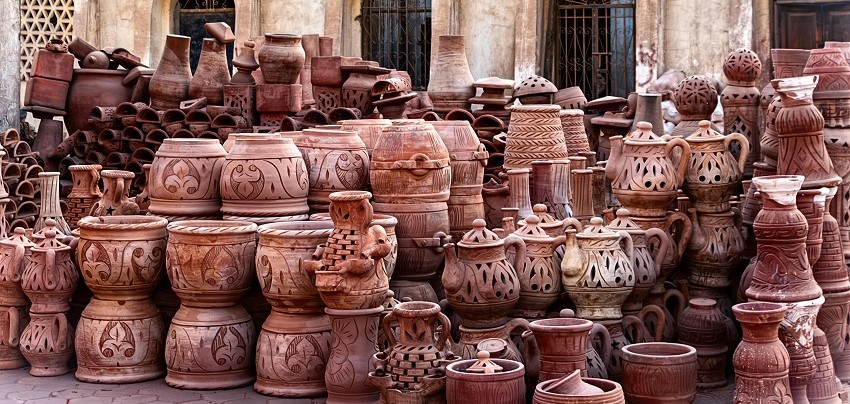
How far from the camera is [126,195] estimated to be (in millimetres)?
7688

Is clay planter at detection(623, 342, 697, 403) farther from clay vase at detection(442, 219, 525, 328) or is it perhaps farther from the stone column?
the stone column

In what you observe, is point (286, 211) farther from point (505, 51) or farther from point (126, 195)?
point (505, 51)

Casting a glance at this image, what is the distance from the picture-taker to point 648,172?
656cm

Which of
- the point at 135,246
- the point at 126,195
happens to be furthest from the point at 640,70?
the point at 135,246

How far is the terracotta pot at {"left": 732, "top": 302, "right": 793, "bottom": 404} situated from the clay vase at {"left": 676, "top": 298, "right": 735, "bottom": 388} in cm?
94

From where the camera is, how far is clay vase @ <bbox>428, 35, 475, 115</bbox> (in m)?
11.2

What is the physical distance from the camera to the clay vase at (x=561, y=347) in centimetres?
523

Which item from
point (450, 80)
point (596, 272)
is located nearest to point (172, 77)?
point (450, 80)

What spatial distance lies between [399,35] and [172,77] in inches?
187

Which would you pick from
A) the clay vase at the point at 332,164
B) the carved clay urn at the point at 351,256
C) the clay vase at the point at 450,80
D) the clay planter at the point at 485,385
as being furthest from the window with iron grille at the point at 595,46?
the clay planter at the point at 485,385

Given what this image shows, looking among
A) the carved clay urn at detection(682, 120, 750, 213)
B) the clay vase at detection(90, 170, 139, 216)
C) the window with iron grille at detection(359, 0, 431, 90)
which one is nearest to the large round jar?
the carved clay urn at detection(682, 120, 750, 213)

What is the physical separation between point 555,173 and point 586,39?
316 inches

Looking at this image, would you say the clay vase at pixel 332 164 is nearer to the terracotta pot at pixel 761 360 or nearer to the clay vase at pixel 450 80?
the terracotta pot at pixel 761 360

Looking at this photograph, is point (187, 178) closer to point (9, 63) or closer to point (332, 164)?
point (332, 164)
